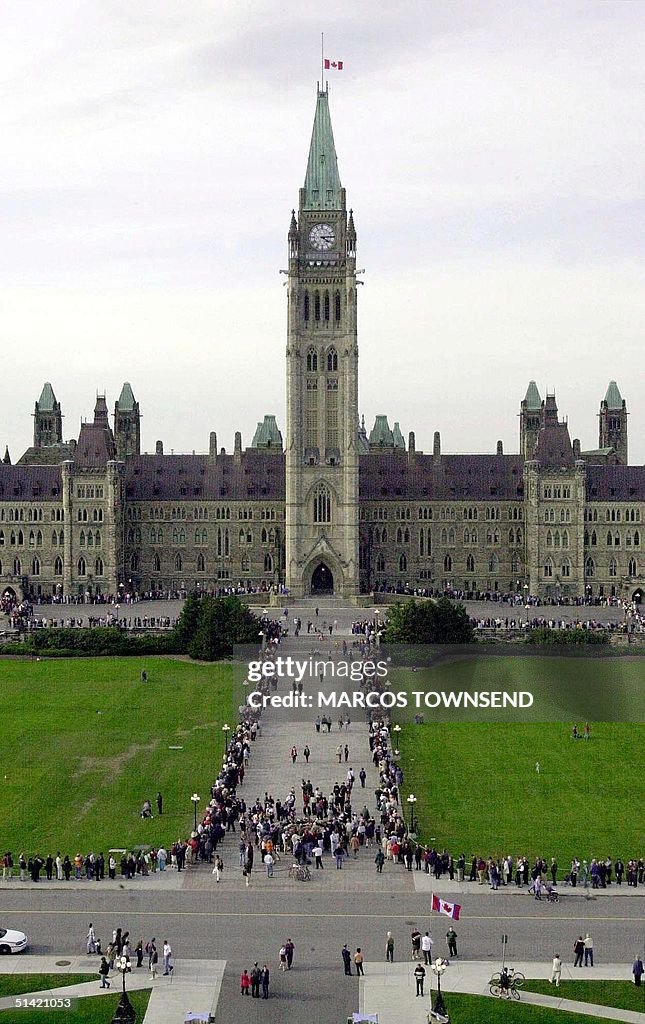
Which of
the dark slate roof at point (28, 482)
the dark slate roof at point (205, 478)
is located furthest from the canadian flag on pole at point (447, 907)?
the dark slate roof at point (28, 482)

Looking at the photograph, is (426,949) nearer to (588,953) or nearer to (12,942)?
(588,953)

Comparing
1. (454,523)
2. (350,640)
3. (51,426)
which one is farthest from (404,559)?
(51,426)

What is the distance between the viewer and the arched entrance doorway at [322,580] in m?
138

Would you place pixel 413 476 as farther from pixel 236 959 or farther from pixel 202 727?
pixel 236 959

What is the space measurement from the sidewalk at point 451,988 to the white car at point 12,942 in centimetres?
925

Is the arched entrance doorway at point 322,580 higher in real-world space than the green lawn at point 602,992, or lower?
higher

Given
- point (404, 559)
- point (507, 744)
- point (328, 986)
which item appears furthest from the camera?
point (404, 559)

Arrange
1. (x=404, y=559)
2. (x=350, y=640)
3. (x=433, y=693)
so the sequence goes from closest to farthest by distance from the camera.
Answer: (x=433, y=693) → (x=350, y=640) → (x=404, y=559)

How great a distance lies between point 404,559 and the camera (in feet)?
482

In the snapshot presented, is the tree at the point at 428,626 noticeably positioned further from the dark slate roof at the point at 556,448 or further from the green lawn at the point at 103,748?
the dark slate roof at the point at 556,448

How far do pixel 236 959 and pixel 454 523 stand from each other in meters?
111

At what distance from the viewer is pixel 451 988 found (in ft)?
117

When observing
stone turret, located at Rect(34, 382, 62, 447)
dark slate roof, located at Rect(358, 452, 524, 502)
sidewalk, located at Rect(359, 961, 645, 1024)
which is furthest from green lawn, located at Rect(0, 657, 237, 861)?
stone turret, located at Rect(34, 382, 62, 447)

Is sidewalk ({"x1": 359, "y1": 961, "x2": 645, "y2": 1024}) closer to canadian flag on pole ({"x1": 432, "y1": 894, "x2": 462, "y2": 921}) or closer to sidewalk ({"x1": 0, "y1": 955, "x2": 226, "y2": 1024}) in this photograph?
canadian flag on pole ({"x1": 432, "y1": 894, "x2": 462, "y2": 921})
